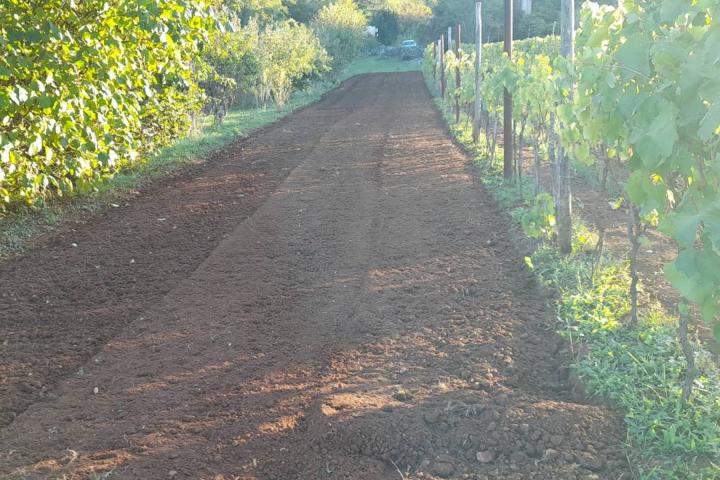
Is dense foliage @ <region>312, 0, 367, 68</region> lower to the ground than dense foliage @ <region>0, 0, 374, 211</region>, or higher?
higher

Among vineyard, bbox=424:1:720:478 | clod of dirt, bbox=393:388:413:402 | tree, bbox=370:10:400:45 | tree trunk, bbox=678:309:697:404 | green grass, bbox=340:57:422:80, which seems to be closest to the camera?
vineyard, bbox=424:1:720:478

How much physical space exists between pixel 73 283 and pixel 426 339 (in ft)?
11.1

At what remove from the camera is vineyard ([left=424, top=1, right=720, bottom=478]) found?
257cm

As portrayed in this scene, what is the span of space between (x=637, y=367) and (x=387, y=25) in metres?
66.8

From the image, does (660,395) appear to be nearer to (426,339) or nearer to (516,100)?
(426,339)

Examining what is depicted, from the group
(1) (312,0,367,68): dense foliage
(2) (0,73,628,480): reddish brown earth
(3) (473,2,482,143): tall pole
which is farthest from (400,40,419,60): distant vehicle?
(2) (0,73,628,480): reddish brown earth

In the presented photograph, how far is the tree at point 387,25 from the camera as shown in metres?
65.6

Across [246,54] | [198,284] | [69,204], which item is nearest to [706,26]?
[198,284]

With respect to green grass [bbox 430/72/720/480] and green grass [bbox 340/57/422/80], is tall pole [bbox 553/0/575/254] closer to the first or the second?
green grass [bbox 430/72/720/480]

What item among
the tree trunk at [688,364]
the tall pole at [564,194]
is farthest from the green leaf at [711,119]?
the tall pole at [564,194]

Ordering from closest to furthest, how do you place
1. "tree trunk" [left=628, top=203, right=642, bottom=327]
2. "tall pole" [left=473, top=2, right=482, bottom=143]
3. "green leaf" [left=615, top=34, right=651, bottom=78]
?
"green leaf" [left=615, top=34, right=651, bottom=78] → "tree trunk" [left=628, top=203, right=642, bottom=327] → "tall pole" [left=473, top=2, right=482, bottom=143]

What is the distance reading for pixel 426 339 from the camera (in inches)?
175

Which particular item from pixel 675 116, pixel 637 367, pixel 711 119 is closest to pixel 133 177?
pixel 637 367

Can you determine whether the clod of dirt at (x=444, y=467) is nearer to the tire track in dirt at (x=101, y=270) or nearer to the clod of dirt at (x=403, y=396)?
the clod of dirt at (x=403, y=396)
